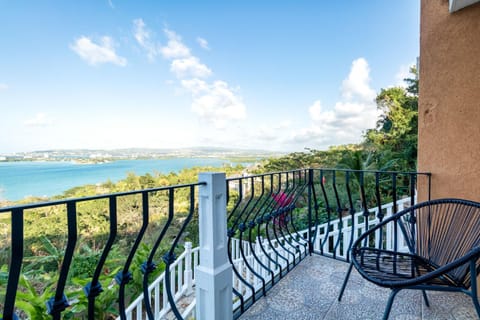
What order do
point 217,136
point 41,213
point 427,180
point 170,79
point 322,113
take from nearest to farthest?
point 427,180 < point 41,213 < point 322,113 < point 170,79 < point 217,136

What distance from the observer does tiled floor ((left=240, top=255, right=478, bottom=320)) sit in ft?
4.93

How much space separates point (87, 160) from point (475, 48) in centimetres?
1229

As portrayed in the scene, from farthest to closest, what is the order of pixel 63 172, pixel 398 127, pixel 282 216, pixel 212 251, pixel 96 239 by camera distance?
pixel 63 172 < pixel 96 239 < pixel 398 127 < pixel 282 216 < pixel 212 251

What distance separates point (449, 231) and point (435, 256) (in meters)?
0.19

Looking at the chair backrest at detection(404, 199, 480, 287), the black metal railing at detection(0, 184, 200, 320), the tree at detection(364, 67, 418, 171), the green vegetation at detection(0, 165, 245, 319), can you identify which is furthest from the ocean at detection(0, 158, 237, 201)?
the chair backrest at detection(404, 199, 480, 287)

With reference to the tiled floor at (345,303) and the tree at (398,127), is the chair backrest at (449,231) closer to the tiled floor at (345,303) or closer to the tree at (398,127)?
the tiled floor at (345,303)

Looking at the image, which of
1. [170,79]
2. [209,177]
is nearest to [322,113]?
[170,79]

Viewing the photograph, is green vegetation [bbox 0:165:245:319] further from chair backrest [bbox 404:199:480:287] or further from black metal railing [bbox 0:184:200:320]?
chair backrest [bbox 404:199:480:287]

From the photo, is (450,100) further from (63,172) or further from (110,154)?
(63,172)

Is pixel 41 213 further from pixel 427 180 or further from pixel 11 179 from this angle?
pixel 427 180

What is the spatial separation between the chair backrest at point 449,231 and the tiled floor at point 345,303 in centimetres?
31

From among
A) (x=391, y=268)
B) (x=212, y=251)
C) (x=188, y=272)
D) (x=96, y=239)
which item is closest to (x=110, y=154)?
(x=96, y=239)

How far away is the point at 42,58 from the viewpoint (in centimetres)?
1193

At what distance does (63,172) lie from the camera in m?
10.8
